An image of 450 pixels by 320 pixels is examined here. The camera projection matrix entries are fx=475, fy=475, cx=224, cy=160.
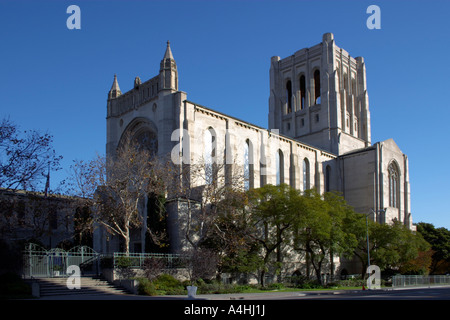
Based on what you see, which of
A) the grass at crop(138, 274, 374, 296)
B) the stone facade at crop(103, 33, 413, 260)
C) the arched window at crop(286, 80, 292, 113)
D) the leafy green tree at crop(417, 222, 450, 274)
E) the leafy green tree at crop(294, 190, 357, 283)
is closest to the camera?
the grass at crop(138, 274, 374, 296)

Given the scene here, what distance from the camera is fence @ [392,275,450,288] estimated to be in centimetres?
4463

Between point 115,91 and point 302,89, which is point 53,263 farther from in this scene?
point 302,89

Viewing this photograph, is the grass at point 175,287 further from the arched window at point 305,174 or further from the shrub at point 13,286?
the arched window at point 305,174

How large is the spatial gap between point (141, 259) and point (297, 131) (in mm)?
46060

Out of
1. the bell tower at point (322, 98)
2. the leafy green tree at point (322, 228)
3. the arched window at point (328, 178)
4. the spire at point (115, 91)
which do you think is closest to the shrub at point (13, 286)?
the leafy green tree at point (322, 228)

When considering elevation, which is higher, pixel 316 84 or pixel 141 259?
pixel 316 84

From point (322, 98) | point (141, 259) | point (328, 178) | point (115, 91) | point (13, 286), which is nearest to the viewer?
point (13, 286)

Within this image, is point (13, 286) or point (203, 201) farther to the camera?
point (203, 201)

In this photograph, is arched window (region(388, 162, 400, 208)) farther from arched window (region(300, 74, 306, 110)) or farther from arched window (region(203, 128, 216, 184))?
arched window (region(203, 128, 216, 184))

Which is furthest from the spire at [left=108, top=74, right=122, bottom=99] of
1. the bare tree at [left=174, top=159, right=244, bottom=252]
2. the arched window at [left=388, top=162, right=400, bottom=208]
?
the arched window at [left=388, top=162, right=400, bottom=208]

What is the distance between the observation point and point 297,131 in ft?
237

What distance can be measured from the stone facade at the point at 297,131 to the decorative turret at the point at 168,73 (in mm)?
37

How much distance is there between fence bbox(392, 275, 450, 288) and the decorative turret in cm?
2721

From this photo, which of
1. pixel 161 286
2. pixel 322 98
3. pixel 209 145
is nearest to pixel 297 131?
pixel 322 98
